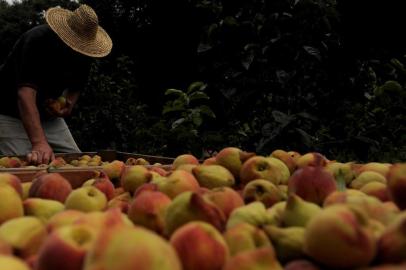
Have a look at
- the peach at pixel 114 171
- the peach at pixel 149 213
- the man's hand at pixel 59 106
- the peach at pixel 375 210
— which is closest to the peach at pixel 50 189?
the peach at pixel 149 213

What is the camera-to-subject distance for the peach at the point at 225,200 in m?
1.23

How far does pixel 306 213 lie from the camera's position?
1043mm

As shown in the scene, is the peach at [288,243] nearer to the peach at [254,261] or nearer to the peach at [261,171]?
the peach at [254,261]

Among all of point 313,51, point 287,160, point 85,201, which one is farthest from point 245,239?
point 313,51

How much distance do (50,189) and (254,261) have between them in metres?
0.89

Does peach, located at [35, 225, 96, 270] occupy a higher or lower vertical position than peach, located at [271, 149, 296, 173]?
higher

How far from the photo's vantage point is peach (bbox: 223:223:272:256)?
939 mm

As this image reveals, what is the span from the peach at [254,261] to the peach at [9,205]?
66cm

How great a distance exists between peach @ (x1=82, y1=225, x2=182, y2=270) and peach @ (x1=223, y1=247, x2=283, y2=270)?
13cm

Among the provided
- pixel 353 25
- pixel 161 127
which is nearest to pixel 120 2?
pixel 353 25

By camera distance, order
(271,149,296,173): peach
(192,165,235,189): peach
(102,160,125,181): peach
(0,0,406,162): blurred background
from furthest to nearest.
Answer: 1. (0,0,406,162): blurred background
2. (102,160,125,181): peach
3. (271,149,296,173): peach
4. (192,165,235,189): peach

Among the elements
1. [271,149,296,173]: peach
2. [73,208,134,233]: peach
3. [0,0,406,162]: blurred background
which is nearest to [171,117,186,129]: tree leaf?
[0,0,406,162]: blurred background

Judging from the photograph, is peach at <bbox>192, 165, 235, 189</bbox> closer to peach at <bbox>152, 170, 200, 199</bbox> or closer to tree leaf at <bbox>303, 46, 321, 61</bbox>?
peach at <bbox>152, 170, 200, 199</bbox>

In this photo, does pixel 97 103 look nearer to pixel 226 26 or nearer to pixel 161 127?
pixel 161 127
